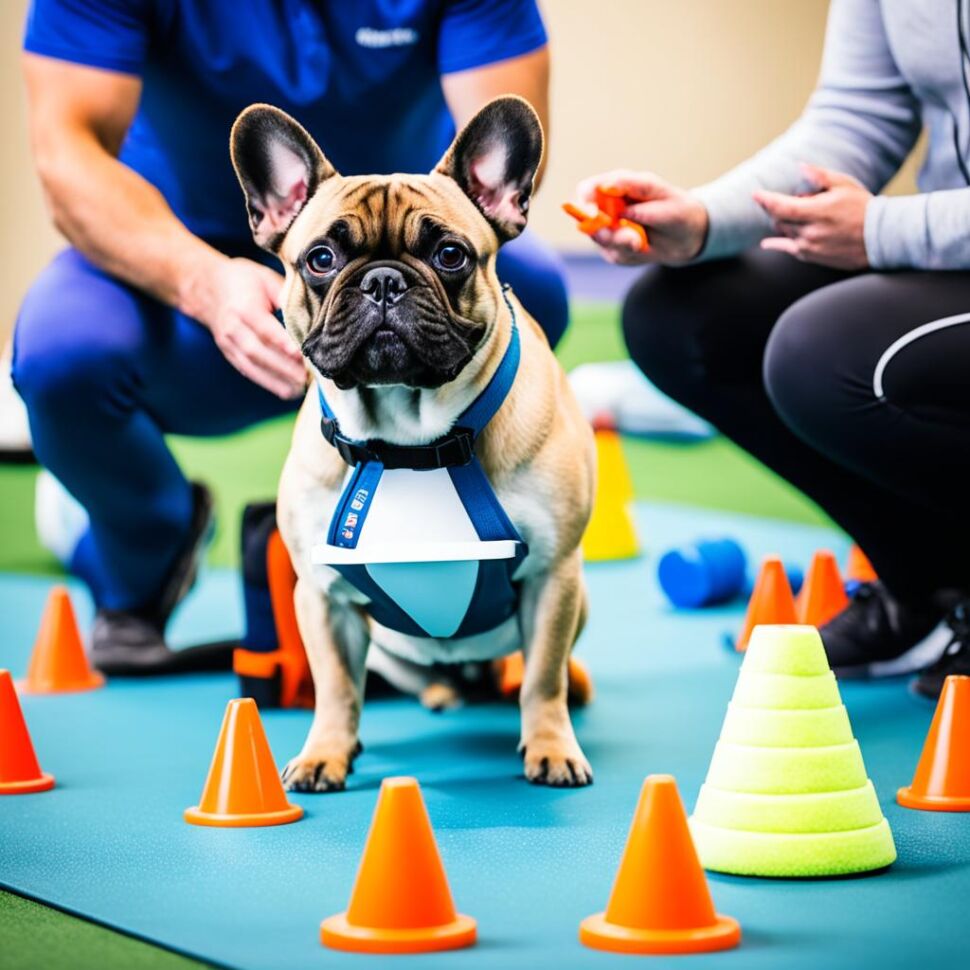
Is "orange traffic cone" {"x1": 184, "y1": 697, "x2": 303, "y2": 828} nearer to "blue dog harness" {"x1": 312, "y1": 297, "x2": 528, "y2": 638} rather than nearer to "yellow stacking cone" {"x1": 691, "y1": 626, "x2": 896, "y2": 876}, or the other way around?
"blue dog harness" {"x1": 312, "y1": 297, "x2": 528, "y2": 638}

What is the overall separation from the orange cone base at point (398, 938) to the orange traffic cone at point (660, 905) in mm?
103

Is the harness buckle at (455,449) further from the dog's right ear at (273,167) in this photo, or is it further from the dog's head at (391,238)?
the dog's right ear at (273,167)

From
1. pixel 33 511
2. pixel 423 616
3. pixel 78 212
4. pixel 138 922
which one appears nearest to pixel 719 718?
pixel 423 616

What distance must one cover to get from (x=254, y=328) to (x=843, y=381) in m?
0.82

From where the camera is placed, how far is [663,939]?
1.18 metres

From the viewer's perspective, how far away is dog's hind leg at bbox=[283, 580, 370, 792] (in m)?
1.82

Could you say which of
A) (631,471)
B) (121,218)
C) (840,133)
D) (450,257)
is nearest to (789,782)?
(450,257)

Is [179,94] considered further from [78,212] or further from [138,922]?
[138,922]

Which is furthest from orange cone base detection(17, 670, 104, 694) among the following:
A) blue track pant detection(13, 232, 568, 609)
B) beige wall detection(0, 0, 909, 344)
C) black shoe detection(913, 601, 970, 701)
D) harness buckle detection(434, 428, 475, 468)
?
beige wall detection(0, 0, 909, 344)

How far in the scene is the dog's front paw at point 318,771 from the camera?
69.9 inches

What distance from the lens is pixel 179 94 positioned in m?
2.46

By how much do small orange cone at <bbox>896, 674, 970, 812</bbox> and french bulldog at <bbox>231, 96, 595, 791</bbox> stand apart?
1.30ft

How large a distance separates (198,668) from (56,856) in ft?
3.63

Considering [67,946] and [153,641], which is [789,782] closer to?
[67,946]
